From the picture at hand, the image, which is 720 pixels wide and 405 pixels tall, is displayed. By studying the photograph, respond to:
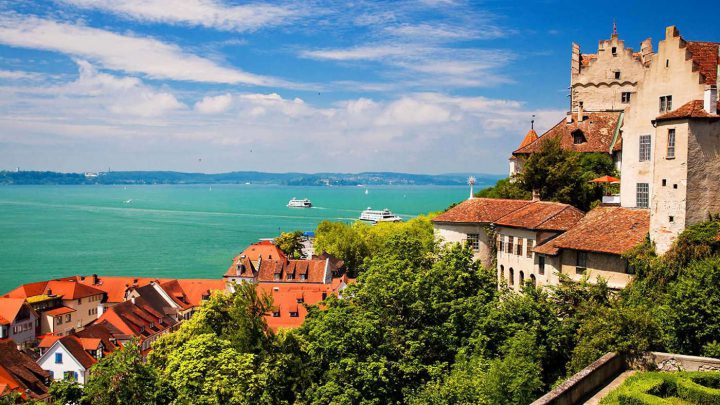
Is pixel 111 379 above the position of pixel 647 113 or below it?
below

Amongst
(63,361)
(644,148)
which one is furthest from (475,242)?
(63,361)

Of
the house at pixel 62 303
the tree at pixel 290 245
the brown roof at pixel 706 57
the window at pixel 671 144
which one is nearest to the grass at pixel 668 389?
the window at pixel 671 144

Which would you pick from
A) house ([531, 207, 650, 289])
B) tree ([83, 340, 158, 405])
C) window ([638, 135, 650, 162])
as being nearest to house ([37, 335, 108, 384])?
tree ([83, 340, 158, 405])

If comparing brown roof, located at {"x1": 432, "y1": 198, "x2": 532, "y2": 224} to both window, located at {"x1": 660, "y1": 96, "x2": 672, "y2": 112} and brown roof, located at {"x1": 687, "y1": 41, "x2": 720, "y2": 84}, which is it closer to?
window, located at {"x1": 660, "y1": 96, "x2": 672, "y2": 112}

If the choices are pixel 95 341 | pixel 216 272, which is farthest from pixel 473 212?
pixel 216 272

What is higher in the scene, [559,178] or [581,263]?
[559,178]

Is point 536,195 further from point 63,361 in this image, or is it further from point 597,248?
point 63,361

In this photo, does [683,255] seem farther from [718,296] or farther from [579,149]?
[579,149]
